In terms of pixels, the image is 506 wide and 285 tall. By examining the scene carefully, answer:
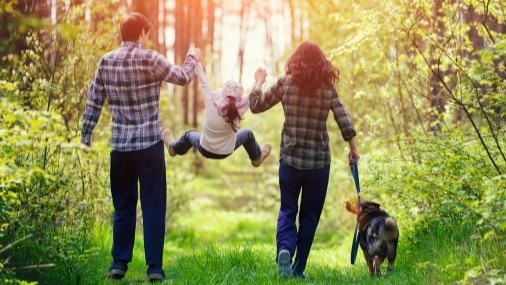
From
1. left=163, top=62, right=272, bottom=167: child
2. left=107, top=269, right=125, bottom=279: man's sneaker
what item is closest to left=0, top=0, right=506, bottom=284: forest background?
left=107, top=269, right=125, bottom=279: man's sneaker

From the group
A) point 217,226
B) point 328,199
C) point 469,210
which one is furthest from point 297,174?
point 217,226

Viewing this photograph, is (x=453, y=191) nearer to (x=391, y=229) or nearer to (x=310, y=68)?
(x=391, y=229)

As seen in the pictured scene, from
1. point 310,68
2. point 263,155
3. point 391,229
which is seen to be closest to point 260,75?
point 310,68

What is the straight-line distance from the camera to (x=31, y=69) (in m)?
8.26

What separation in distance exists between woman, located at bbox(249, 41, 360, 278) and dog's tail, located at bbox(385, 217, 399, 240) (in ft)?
2.15

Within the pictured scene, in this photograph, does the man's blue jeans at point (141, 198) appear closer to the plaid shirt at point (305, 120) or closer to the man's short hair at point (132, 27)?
the man's short hair at point (132, 27)

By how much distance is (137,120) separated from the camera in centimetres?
635

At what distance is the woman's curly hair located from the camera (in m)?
6.50

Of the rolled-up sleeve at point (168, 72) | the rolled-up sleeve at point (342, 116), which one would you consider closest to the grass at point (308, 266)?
the rolled-up sleeve at point (342, 116)

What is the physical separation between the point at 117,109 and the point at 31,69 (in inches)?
90.6

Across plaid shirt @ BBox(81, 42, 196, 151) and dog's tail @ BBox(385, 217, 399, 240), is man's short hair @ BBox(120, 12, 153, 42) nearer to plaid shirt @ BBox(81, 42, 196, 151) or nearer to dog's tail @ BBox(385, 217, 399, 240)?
plaid shirt @ BBox(81, 42, 196, 151)

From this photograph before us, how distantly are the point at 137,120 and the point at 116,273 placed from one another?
1.38 meters

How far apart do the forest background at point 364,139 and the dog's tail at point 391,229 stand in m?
0.29

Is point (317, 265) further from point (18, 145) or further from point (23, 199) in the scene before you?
point (18, 145)
